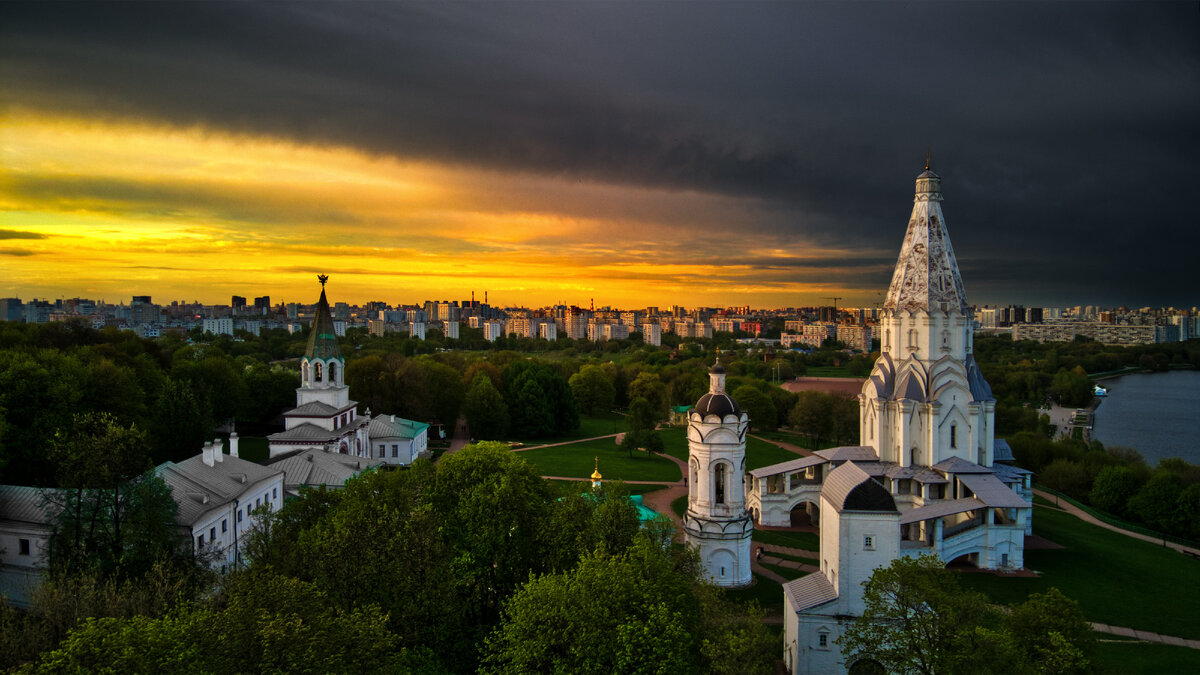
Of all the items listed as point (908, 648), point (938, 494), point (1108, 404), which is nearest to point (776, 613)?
point (908, 648)

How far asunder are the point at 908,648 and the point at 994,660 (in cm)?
215

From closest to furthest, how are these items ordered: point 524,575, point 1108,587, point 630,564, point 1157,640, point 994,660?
point 994,660 → point 630,564 → point 524,575 → point 1157,640 → point 1108,587

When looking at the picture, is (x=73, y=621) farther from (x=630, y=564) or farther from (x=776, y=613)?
(x=776, y=613)

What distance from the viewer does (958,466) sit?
119ft

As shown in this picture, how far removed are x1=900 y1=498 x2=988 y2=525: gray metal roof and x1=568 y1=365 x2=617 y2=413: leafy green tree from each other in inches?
1891

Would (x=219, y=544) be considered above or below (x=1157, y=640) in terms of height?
above

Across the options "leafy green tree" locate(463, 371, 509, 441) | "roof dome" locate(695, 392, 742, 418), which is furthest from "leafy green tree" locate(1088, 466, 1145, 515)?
"leafy green tree" locate(463, 371, 509, 441)

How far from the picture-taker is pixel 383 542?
18.5 metres

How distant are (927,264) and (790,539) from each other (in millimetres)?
17349

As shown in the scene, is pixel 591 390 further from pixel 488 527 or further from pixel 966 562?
pixel 488 527

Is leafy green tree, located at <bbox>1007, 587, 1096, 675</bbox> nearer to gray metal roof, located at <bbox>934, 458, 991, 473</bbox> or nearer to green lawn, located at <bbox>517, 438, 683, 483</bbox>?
gray metal roof, located at <bbox>934, 458, 991, 473</bbox>

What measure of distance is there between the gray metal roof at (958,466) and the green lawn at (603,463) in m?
18.2

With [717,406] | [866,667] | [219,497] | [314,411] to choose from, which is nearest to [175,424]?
[314,411]

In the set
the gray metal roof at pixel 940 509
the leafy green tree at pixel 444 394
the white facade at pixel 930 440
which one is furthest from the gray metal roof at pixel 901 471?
the leafy green tree at pixel 444 394
